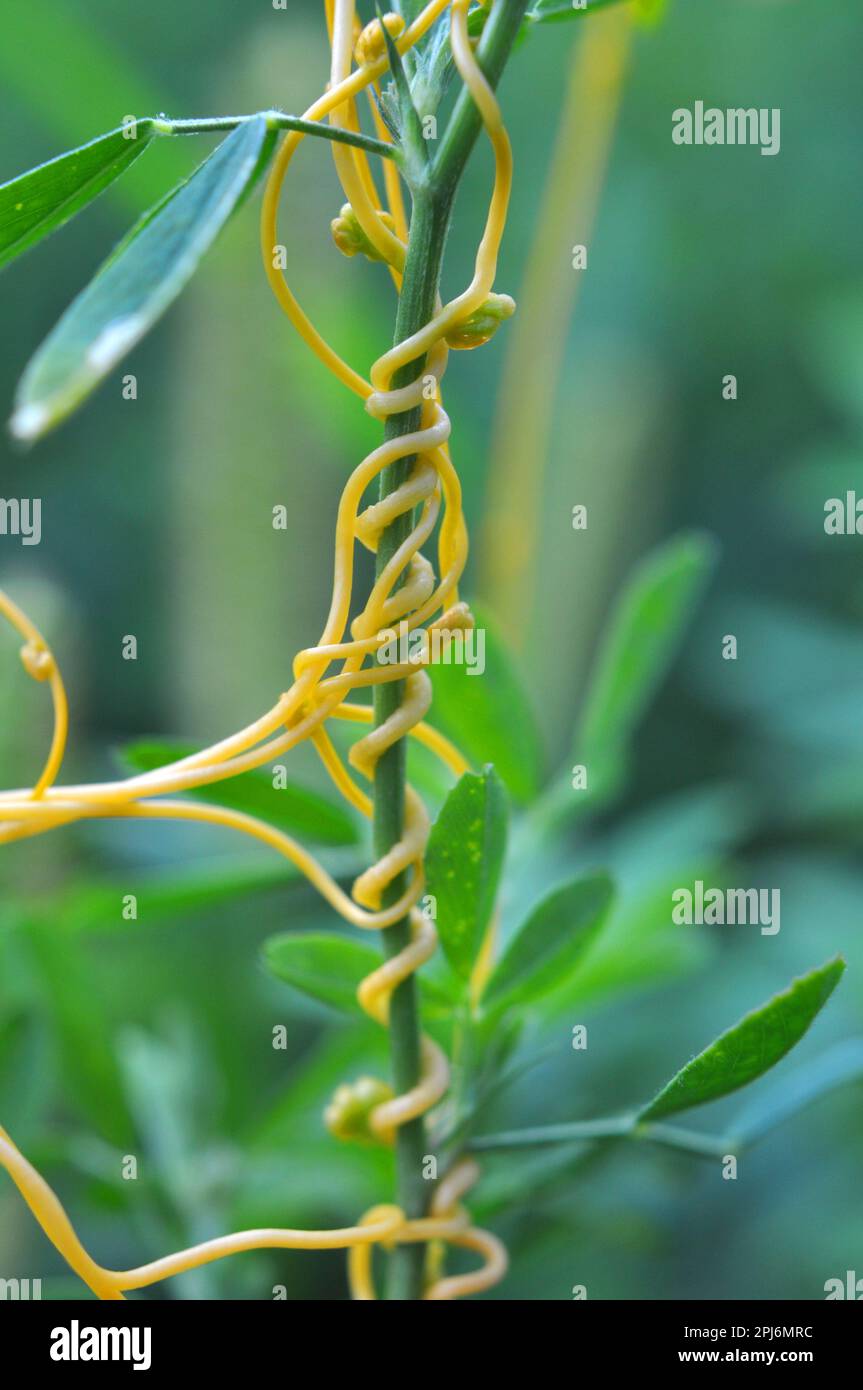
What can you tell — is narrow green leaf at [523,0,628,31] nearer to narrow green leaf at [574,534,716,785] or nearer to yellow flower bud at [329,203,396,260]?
yellow flower bud at [329,203,396,260]

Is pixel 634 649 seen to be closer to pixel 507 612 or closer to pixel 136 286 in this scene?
pixel 507 612

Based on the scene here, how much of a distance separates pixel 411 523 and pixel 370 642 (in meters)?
0.02

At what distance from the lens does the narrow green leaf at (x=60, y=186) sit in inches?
8.5

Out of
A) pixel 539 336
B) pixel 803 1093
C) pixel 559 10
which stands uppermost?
pixel 539 336

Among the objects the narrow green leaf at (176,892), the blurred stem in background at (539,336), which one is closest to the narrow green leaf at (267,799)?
the narrow green leaf at (176,892)

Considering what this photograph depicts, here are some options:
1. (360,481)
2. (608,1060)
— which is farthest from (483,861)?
(608,1060)

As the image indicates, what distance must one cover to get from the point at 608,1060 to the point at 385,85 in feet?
1.34

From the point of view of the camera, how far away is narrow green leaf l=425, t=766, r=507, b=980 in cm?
25

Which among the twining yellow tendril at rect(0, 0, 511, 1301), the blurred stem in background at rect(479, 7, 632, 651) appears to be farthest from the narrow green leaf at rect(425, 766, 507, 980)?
the blurred stem in background at rect(479, 7, 632, 651)

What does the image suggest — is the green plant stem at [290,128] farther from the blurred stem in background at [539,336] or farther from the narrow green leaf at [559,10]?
the blurred stem in background at [539,336]

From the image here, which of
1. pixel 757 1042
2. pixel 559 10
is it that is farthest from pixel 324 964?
pixel 559 10

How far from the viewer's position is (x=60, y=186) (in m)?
0.22
